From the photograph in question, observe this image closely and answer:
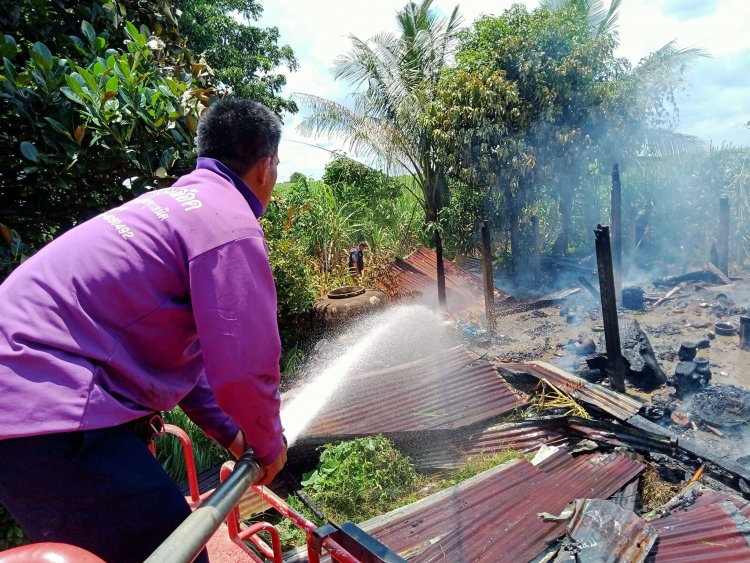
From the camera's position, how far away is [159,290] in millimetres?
1453

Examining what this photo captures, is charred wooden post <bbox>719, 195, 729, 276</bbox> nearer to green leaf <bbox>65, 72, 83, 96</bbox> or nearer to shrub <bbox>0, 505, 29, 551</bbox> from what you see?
green leaf <bbox>65, 72, 83, 96</bbox>

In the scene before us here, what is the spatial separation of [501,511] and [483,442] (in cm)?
151

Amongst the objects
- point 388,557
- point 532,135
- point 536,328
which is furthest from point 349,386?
point 532,135

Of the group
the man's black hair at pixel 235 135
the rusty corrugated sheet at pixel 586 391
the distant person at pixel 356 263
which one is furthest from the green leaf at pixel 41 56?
the distant person at pixel 356 263

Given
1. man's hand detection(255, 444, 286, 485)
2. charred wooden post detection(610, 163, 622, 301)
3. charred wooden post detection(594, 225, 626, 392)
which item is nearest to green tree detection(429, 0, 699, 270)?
charred wooden post detection(610, 163, 622, 301)

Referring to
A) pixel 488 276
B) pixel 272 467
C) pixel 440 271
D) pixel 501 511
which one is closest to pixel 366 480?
pixel 501 511

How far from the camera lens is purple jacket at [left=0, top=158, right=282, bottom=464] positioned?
132 cm

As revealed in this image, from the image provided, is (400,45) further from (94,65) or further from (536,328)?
(94,65)

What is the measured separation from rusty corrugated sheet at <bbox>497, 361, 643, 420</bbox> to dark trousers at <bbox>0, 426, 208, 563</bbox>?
4669 millimetres

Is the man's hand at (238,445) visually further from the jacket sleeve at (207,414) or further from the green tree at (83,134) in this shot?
the green tree at (83,134)

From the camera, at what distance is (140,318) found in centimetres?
144

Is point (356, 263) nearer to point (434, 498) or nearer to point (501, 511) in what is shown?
point (434, 498)

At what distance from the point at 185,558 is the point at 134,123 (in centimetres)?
253

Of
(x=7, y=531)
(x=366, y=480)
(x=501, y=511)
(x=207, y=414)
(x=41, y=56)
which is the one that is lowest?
(x=366, y=480)
